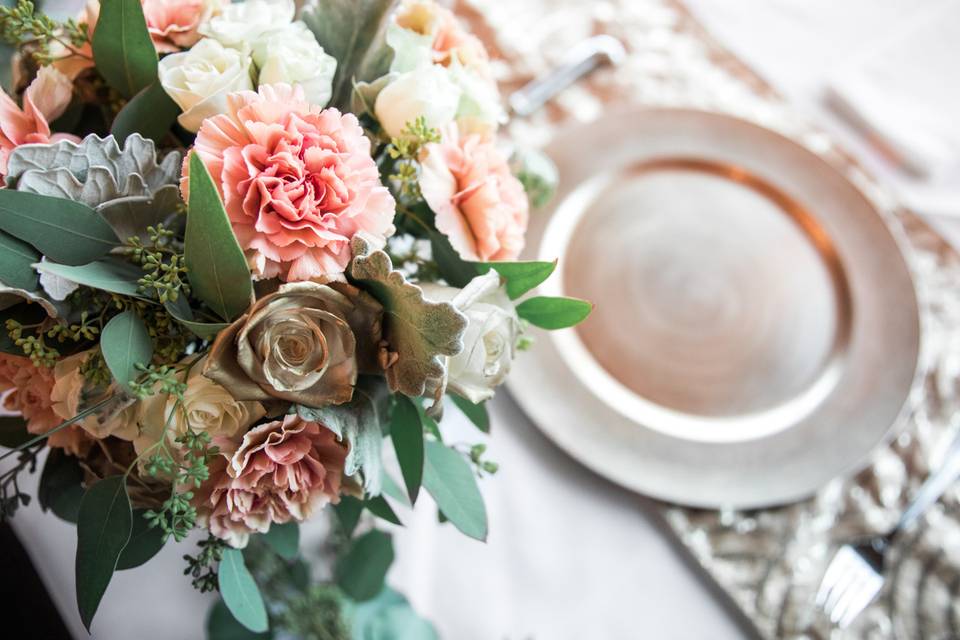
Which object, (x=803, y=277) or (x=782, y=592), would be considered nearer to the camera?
(x=782, y=592)

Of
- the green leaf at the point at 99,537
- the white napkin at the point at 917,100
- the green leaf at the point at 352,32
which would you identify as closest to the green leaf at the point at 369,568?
the green leaf at the point at 99,537

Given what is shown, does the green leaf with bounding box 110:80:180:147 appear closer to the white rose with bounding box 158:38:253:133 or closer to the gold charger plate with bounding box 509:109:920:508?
the white rose with bounding box 158:38:253:133

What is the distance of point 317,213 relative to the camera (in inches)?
12.4

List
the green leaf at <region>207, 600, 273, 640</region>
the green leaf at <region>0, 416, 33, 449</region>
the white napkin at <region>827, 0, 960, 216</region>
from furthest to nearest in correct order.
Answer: the white napkin at <region>827, 0, 960, 216</region>, the green leaf at <region>207, 600, 273, 640</region>, the green leaf at <region>0, 416, 33, 449</region>

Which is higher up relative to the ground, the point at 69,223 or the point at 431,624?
the point at 69,223

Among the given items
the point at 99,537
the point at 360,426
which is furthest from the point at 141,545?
the point at 360,426

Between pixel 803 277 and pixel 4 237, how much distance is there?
65 centimetres

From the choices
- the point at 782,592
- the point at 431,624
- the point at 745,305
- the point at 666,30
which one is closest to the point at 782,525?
the point at 782,592

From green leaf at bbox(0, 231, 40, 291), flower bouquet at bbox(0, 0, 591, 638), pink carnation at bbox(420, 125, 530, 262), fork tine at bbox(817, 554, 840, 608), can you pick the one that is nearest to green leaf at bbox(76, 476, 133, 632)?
flower bouquet at bbox(0, 0, 591, 638)

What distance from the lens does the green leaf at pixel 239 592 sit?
0.38 metres

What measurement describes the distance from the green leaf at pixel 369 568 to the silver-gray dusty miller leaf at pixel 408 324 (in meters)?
0.26

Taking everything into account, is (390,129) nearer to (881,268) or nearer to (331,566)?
(331,566)

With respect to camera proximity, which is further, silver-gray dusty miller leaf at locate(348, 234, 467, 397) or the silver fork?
the silver fork

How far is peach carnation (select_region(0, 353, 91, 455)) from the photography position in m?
0.35
